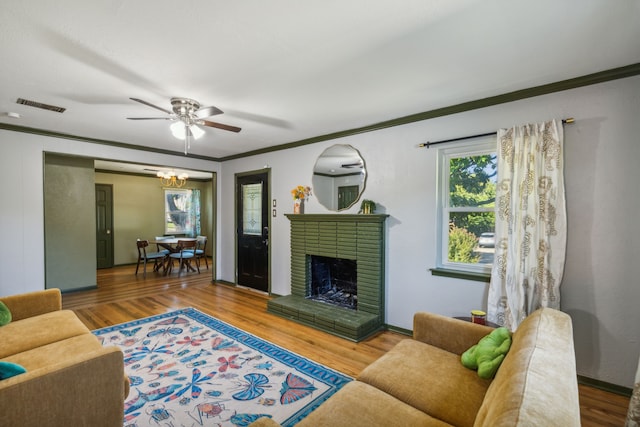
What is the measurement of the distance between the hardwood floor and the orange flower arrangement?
1.72m

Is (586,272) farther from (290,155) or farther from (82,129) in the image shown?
(82,129)

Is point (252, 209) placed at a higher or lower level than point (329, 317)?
higher

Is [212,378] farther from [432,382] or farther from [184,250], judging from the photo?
[184,250]

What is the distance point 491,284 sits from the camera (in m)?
2.78

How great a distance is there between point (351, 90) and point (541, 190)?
1.85m

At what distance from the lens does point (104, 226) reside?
24.1 ft

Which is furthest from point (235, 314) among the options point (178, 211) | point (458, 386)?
point (178, 211)

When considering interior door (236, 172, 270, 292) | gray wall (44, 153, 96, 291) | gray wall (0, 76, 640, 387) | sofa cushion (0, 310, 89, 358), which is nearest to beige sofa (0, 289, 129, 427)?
sofa cushion (0, 310, 89, 358)

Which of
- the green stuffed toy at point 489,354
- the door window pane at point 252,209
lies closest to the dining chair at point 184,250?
the door window pane at point 252,209

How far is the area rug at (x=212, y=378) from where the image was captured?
2109mm

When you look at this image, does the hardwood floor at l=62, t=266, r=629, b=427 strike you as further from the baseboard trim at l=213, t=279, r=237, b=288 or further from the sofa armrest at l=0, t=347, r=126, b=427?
the sofa armrest at l=0, t=347, r=126, b=427

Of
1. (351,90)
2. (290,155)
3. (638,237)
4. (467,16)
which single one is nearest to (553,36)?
(467,16)

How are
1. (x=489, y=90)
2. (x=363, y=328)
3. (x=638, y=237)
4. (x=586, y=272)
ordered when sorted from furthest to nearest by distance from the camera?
1. (x=363, y=328)
2. (x=489, y=90)
3. (x=586, y=272)
4. (x=638, y=237)

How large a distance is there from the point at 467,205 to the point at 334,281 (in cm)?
213
